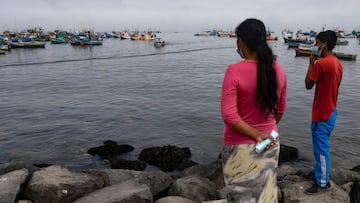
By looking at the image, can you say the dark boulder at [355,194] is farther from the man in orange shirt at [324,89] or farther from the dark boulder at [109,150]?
the dark boulder at [109,150]

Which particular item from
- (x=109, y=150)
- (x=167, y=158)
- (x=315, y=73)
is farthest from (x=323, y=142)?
(x=109, y=150)

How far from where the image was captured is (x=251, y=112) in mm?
2645

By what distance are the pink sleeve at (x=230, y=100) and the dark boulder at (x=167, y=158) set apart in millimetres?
6395

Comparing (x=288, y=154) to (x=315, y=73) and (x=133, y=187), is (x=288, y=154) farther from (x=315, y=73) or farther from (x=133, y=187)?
(x=133, y=187)

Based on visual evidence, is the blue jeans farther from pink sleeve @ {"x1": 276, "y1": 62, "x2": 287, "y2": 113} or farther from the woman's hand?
the woman's hand

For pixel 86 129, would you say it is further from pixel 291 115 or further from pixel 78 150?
pixel 291 115

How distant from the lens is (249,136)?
2.60 meters

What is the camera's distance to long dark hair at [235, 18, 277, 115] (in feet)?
8.28

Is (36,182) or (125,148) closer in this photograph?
(36,182)

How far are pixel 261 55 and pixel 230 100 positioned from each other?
0.44 metres

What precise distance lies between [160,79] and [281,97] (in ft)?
78.0

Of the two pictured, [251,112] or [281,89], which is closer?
[251,112]

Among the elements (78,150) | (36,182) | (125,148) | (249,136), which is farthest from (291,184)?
(78,150)

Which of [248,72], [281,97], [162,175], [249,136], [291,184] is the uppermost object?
[248,72]
